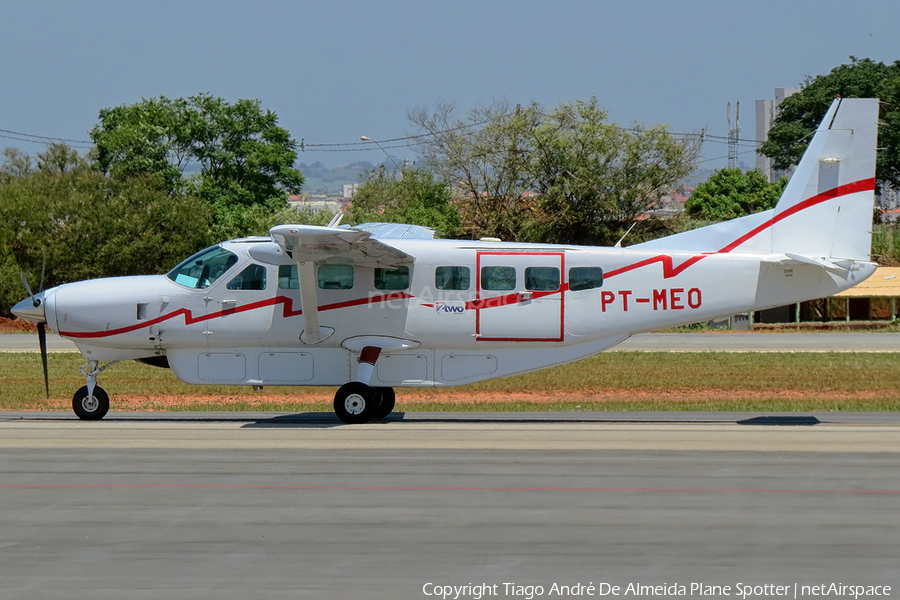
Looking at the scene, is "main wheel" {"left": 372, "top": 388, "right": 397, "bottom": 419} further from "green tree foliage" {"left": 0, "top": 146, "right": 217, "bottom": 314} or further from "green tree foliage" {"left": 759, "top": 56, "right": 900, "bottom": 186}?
"green tree foliage" {"left": 759, "top": 56, "right": 900, "bottom": 186}

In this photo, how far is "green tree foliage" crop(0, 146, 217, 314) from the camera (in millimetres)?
45031

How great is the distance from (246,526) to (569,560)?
2.81 m

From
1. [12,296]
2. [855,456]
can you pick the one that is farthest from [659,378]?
[12,296]

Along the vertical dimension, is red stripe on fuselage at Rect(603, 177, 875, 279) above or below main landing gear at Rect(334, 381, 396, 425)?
above

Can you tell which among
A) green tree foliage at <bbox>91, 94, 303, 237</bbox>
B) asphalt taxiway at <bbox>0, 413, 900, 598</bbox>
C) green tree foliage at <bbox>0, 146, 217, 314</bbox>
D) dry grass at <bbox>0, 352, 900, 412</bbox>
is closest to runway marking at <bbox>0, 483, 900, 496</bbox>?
asphalt taxiway at <bbox>0, 413, 900, 598</bbox>

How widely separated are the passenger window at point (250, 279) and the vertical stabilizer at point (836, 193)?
766 centimetres

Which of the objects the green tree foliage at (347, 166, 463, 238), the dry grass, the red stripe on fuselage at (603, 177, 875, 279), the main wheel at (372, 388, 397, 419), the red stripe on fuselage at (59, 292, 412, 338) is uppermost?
the green tree foliage at (347, 166, 463, 238)

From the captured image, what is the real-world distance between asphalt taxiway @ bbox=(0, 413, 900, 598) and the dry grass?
4.74 metres

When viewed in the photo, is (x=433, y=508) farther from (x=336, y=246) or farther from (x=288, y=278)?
(x=288, y=278)

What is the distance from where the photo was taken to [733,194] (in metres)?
79.2

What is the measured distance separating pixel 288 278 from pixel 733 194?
68.2 metres

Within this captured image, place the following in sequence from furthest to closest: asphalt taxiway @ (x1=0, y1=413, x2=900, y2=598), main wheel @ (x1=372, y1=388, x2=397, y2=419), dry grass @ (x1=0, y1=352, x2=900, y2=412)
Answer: dry grass @ (x1=0, y1=352, x2=900, y2=412)
main wheel @ (x1=372, y1=388, x2=397, y2=419)
asphalt taxiway @ (x1=0, y1=413, x2=900, y2=598)

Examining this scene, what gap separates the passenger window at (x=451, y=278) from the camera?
15633mm

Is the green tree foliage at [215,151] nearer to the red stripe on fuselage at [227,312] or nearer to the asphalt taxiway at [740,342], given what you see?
the asphalt taxiway at [740,342]
